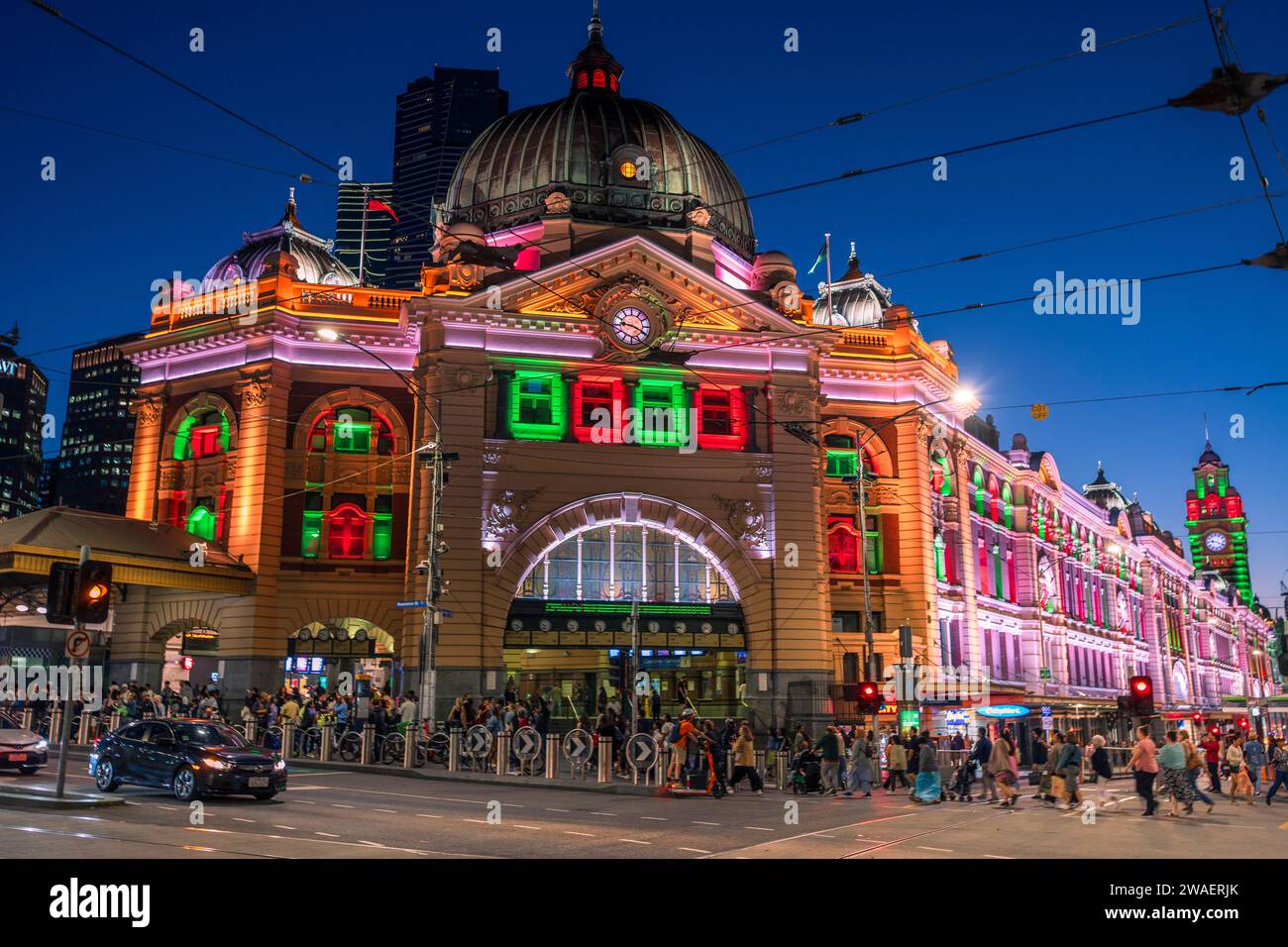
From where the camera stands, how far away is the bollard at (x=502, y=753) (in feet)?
102

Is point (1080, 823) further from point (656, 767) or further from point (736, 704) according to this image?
point (736, 704)

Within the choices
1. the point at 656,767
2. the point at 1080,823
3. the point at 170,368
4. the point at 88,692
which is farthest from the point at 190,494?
the point at 1080,823

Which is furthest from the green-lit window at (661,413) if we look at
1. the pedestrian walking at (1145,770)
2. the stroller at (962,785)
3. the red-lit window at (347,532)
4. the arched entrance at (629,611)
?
the pedestrian walking at (1145,770)

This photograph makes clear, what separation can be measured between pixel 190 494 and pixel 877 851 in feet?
127

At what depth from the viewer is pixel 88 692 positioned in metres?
43.9

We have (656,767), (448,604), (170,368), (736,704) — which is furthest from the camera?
(170,368)

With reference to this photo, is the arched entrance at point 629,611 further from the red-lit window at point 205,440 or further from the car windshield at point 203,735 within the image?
the car windshield at point 203,735

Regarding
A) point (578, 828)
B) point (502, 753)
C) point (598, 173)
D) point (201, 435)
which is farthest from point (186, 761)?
point (598, 173)

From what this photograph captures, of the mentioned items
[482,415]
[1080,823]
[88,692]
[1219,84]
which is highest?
[482,415]

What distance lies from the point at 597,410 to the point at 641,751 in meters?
19.0

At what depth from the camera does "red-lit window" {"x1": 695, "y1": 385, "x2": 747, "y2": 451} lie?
47.2 metres

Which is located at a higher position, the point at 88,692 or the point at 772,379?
the point at 772,379
